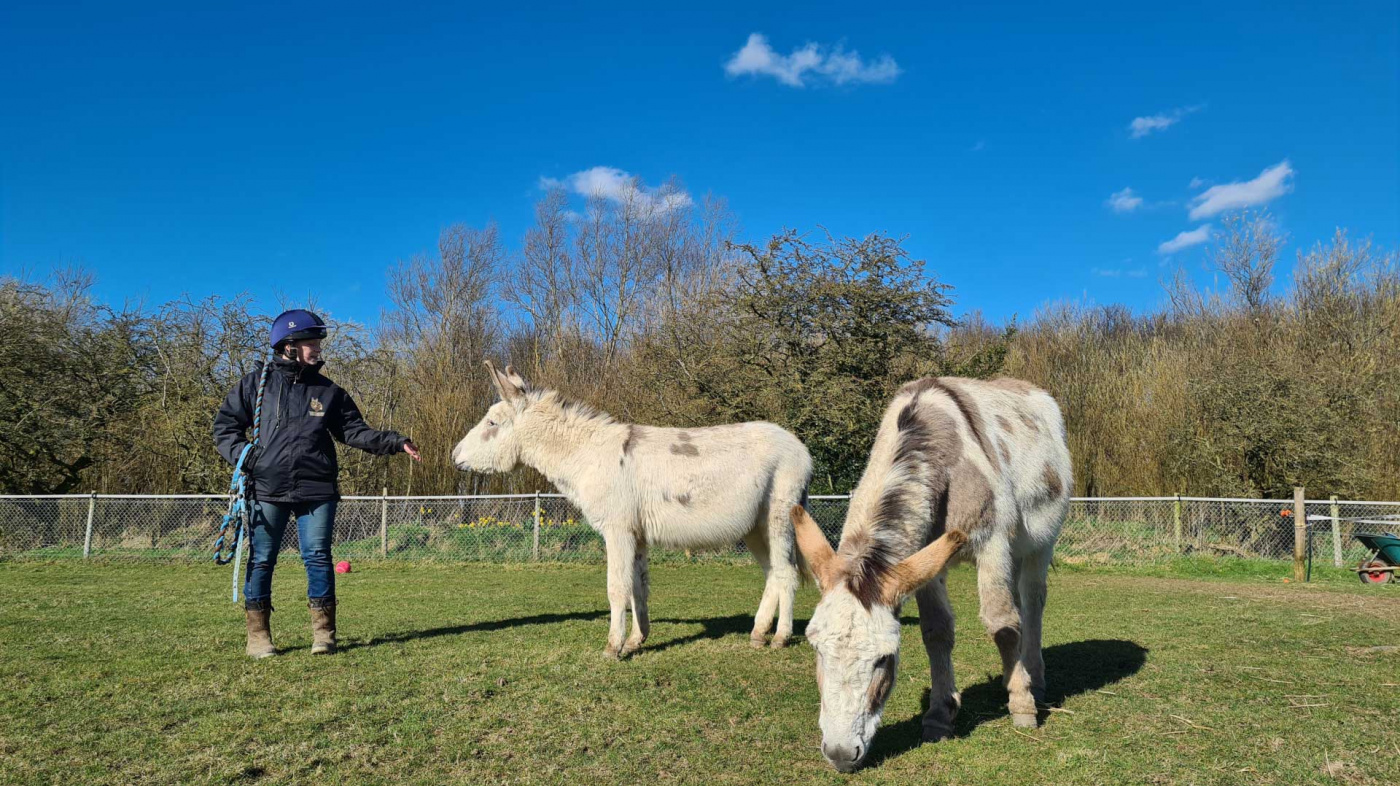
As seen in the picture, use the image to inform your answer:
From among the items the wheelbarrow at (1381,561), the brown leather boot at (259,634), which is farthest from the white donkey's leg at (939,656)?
the wheelbarrow at (1381,561)

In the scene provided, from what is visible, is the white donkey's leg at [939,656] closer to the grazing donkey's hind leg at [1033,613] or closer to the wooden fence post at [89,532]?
the grazing donkey's hind leg at [1033,613]

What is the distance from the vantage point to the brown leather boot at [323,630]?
237 inches

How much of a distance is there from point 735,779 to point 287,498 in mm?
4203

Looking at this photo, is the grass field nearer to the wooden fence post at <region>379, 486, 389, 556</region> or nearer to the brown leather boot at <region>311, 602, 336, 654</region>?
the brown leather boot at <region>311, 602, 336, 654</region>

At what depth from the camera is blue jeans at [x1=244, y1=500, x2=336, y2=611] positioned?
5914mm

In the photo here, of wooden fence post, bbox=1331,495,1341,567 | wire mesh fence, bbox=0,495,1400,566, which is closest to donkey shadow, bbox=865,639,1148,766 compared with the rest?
wire mesh fence, bbox=0,495,1400,566

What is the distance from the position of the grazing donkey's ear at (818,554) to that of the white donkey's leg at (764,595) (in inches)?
131

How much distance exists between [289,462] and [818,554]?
14.4ft

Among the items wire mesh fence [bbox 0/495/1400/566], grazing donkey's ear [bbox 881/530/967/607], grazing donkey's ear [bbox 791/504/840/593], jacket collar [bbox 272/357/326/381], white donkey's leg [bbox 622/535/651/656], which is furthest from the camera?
wire mesh fence [bbox 0/495/1400/566]

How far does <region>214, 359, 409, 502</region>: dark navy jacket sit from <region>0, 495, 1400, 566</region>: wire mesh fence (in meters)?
9.59

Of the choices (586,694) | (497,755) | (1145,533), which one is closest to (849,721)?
(497,755)

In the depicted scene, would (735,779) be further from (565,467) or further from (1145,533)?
(1145,533)

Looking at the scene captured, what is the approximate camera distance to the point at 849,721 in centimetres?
331

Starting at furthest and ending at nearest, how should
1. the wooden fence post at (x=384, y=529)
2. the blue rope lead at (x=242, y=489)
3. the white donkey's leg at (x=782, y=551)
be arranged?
1. the wooden fence post at (x=384, y=529)
2. the white donkey's leg at (x=782, y=551)
3. the blue rope lead at (x=242, y=489)
